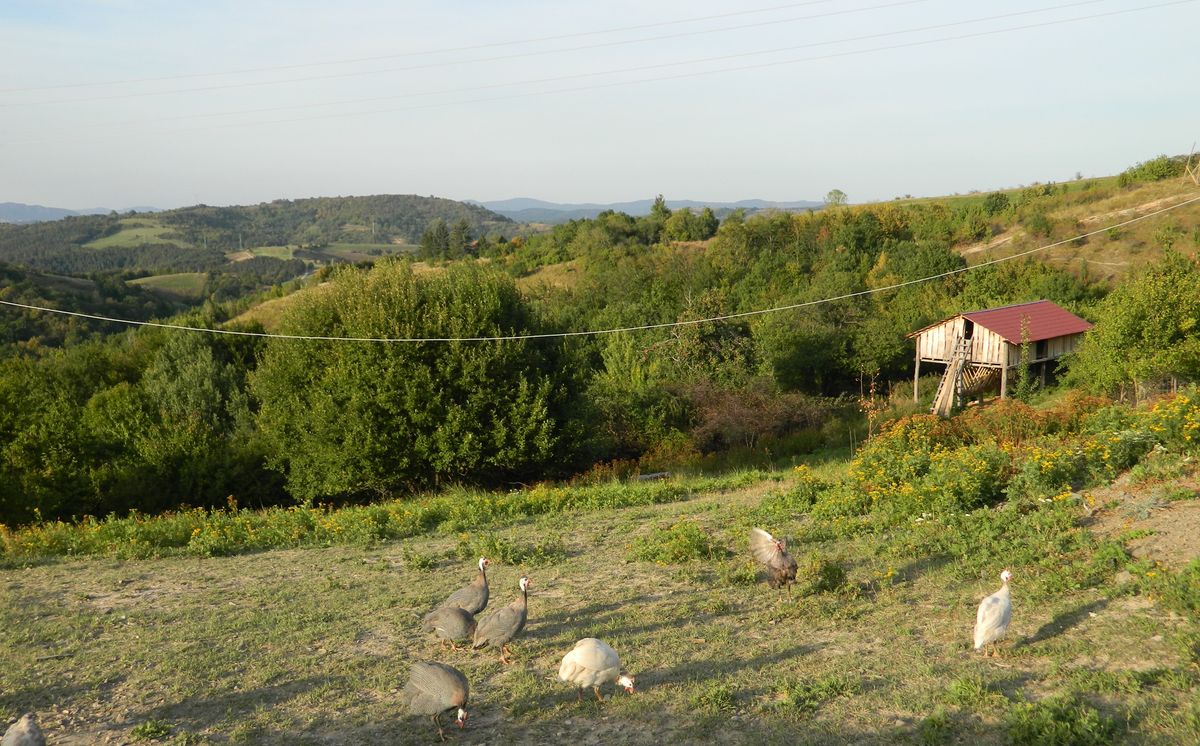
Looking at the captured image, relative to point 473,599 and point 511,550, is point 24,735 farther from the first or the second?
point 511,550

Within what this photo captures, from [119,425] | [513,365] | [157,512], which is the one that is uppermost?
[513,365]

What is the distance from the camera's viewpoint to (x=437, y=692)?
19.7 feet

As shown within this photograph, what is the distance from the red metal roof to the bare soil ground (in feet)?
67.2

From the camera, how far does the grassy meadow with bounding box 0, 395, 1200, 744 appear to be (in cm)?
609

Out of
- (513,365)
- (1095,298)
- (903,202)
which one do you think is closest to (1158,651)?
(513,365)

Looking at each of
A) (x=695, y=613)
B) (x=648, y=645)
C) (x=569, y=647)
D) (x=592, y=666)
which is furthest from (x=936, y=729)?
(x=569, y=647)

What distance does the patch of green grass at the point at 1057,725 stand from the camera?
525 centimetres

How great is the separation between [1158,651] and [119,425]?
81.9 ft

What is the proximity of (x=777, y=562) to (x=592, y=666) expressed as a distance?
301cm

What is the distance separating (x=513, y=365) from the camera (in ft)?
66.1

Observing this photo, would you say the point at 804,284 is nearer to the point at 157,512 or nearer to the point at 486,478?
the point at 486,478

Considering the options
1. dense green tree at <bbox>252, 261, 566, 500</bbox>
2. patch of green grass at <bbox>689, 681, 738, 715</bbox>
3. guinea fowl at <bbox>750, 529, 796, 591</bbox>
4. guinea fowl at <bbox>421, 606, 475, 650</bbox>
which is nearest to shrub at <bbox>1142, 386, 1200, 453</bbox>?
guinea fowl at <bbox>750, 529, 796, 591</bbox>

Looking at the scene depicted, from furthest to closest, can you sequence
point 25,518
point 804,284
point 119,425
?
point 804,284 → point 119,425 → point 25,518

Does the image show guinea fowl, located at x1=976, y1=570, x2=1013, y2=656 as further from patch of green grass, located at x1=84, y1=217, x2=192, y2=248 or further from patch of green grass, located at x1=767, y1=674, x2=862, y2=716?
patch of green grass, located at x1=84, y1=217, x2=192, y2=248
